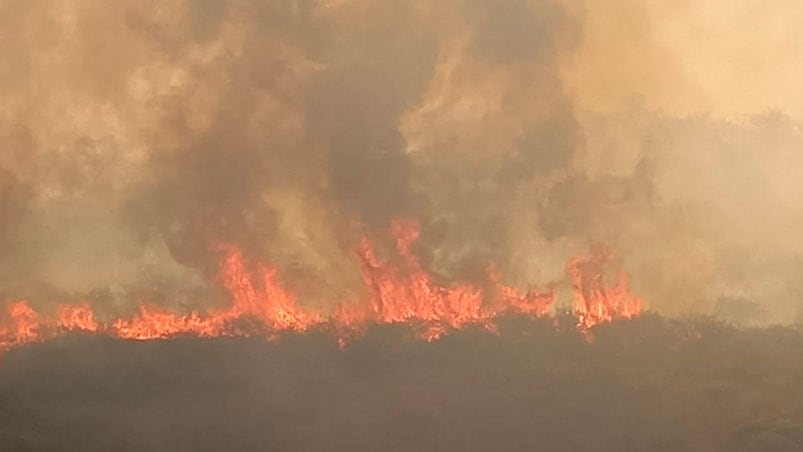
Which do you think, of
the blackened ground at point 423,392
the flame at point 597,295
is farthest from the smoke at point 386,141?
the blackened ground at point 423,392

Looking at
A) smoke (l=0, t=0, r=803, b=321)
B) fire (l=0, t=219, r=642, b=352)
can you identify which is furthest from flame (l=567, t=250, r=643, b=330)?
smoke (l=0, t=0, r=803, b=321)

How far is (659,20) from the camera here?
9.19 meters

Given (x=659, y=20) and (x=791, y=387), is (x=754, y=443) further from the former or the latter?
(x=659, y=20)

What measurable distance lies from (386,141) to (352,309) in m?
1.69

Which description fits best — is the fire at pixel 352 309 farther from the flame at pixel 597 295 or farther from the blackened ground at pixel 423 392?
the blackened ground at pixel 423 392

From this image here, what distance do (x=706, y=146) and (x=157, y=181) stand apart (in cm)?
538

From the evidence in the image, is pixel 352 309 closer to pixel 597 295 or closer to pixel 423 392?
pixel 423 392

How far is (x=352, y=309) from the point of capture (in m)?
9.02

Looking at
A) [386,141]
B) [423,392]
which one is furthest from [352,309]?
[386,141]

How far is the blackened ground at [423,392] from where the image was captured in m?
8.61

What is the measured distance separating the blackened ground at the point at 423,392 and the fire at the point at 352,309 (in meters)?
0.13

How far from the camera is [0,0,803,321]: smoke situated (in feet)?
29.5

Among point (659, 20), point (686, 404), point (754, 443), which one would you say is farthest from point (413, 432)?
point (659, 20)

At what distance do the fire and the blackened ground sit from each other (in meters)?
0.13
